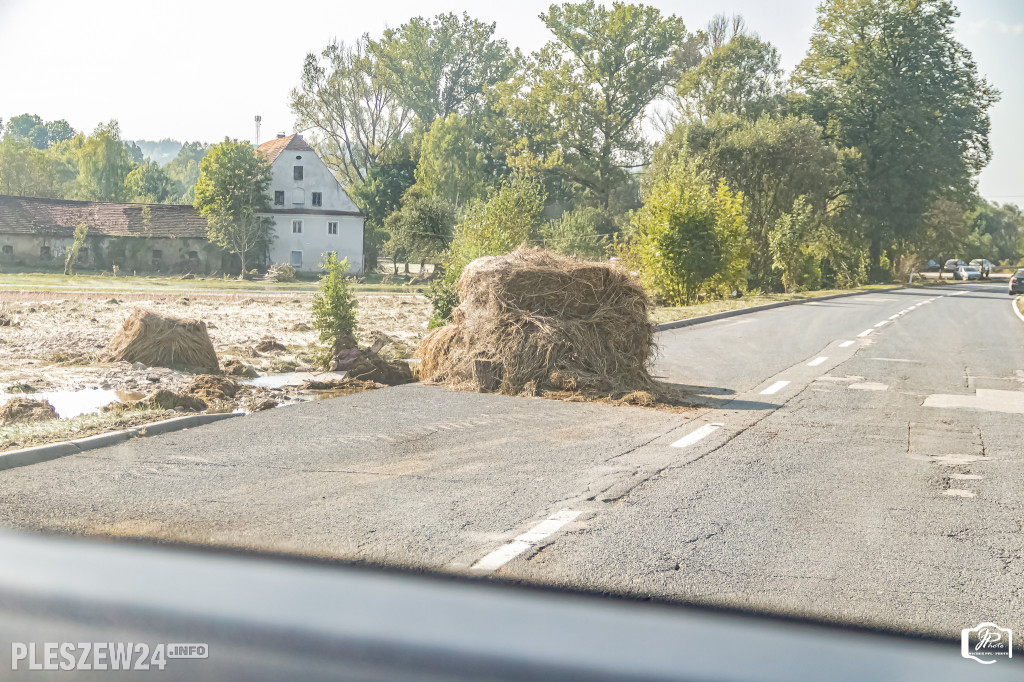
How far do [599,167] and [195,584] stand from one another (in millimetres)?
62017

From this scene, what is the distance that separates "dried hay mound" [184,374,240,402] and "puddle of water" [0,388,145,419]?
71 cm

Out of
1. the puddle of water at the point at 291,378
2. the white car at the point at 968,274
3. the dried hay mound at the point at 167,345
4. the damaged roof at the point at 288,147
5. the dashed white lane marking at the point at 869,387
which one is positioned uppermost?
the damaged roof at the point at 288,147

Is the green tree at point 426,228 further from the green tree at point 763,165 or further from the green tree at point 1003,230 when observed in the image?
the green tree at point 1003,230

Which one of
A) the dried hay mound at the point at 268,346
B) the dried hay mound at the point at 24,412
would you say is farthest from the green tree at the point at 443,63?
the dried hay mound at the point at 24,412

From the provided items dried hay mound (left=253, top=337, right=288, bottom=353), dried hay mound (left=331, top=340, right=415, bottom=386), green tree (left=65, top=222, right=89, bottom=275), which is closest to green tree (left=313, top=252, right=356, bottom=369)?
dried hay mound (left=331, top=340, right=415, bottom=386)

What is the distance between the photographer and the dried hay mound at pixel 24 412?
888cm

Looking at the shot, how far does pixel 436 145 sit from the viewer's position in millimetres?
70438

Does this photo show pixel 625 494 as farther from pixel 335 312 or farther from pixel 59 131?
pixel 59 131

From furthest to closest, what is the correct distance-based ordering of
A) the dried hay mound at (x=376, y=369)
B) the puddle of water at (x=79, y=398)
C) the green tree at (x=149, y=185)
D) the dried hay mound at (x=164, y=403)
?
the green tree at (x=149, y=185) < the dried hay mound at (x=376, y=369) < the puddle of water at (x=79, y=398) < the dried hay mound at (x=164, y=403)

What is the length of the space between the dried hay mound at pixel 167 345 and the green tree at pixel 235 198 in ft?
134

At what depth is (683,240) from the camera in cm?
2958

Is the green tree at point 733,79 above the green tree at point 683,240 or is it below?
above

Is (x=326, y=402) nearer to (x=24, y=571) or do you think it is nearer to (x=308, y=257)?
(x=24, y=571)

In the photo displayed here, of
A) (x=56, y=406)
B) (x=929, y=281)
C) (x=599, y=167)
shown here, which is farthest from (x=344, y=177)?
(x=56, y=406)
